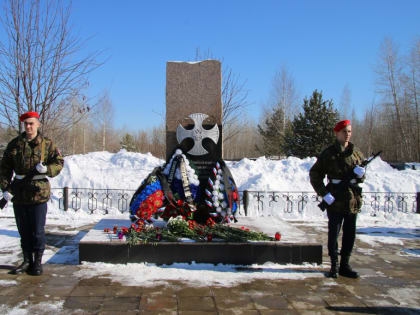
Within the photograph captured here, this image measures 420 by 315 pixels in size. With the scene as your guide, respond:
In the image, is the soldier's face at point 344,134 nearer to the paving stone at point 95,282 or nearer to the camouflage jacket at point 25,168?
the paving stone at point 95,282

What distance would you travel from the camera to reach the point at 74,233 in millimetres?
7359

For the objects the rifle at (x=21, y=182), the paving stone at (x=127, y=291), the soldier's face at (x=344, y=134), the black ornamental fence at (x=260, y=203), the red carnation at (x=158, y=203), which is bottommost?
the paving stone at (x=127, y=291)

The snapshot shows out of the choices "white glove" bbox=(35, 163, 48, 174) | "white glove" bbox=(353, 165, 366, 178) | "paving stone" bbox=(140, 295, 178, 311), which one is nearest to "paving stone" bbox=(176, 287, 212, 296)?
"paving stone" bbox=(140, 295, 178, 311)

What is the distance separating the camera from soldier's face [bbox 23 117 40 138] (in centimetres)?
455

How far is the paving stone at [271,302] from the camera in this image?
3744mm

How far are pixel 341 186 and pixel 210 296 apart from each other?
83.1 inches

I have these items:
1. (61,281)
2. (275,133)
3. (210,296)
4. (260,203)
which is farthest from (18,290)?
(275,133)

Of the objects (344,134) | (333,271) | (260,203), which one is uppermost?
(344,134)

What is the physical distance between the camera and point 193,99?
637cm

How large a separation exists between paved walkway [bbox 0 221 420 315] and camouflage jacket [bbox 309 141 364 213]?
952 mm

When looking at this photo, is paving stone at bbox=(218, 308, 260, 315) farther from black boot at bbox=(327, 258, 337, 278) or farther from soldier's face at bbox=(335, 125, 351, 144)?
soldier's face at bbox=(335, 125, 351, 144)

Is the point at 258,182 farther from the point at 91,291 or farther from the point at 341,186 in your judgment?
the point at 91,291

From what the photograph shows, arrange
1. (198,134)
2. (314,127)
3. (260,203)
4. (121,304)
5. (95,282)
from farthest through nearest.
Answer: (314,127)
(260,203)
(198,134)
(95,282)
(121,304)

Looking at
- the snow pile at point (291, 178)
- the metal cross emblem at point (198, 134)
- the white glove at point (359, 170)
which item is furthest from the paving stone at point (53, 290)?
the snow pile at point (291, 178)
